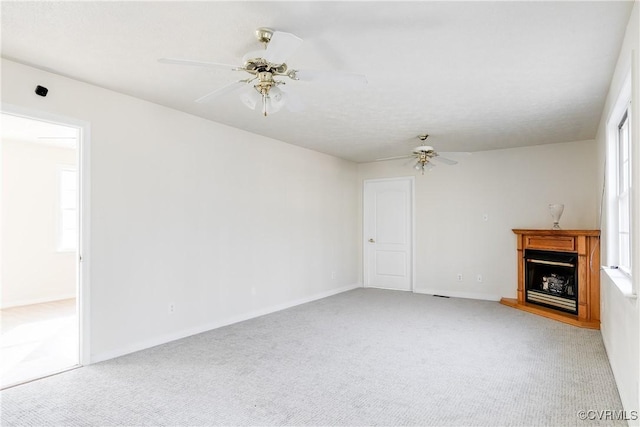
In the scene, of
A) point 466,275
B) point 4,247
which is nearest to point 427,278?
point 466,275

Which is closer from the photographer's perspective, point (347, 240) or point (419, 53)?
point (419, 53)

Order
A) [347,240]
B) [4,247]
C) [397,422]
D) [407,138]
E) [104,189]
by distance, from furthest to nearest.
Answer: [347,240] < [4,247] < [407,138] < [104,189] < [397,422]

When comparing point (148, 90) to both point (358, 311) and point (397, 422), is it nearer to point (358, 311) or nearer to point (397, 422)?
point (397, 422)

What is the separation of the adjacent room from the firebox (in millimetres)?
37

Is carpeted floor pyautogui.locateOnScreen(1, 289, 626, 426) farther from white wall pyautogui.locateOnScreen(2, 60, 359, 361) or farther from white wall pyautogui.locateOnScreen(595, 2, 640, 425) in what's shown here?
white wall pyautogui.locateOnScreen(2, 60, 359, 361)

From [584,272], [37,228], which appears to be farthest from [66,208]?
[584,272]

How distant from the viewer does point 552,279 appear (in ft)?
17.5

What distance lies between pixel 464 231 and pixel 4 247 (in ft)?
23.5

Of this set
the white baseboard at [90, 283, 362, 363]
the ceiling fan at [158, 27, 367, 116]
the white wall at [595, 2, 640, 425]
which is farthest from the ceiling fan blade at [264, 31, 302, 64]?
the white baseboard at [90, 283, 362, 363]

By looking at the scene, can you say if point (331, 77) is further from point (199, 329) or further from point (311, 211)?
point (311, 211)

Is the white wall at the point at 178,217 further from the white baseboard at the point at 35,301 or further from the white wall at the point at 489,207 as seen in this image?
the white baseboard at the point at 35,301

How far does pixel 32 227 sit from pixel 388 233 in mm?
5917

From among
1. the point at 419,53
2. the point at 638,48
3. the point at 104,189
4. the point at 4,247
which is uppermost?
the point at 419,53

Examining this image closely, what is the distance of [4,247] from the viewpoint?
566 cm
